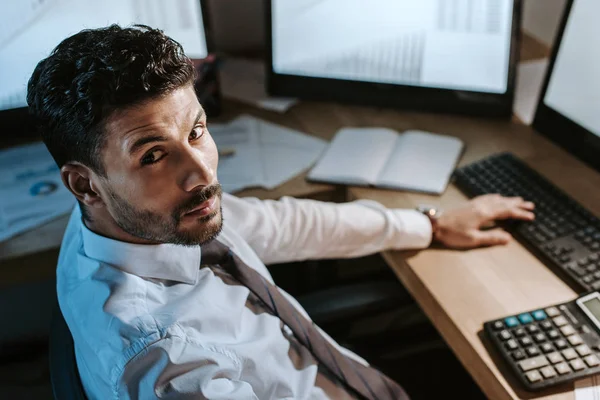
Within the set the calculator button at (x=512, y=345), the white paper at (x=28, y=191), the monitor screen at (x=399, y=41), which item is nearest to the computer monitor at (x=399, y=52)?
the monitor screen at (x=399, y=41)

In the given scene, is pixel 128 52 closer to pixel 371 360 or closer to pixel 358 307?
pixel 358 307

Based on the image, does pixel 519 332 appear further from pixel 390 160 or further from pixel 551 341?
pixel 390 160

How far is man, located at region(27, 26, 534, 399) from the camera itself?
72cm

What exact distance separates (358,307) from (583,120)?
57 cm

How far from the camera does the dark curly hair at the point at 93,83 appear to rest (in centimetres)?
72

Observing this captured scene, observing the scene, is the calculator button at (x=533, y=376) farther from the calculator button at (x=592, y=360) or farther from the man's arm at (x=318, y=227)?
the man's arm at (x=318, y=227)

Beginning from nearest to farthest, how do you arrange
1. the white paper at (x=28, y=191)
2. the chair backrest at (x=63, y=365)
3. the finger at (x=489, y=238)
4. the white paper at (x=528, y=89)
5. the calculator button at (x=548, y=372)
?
1. the chair backrest at (x=63, y=365)
2. the calculator button at (x=548, y=372)
3. the finger at (x=489, y=238)
4. the white paper at (x=28, y=191)
5. the white paper at (x=528, y=89)

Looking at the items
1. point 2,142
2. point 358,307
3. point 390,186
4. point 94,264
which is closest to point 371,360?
point 358,307

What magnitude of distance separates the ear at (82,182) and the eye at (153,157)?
0.23 ft

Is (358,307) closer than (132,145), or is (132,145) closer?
(132,145)

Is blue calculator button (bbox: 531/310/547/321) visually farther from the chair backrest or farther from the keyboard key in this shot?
the chair backrest

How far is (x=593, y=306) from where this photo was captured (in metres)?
0.88

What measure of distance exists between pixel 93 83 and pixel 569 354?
71 centimetres

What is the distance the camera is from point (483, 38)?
132cm
